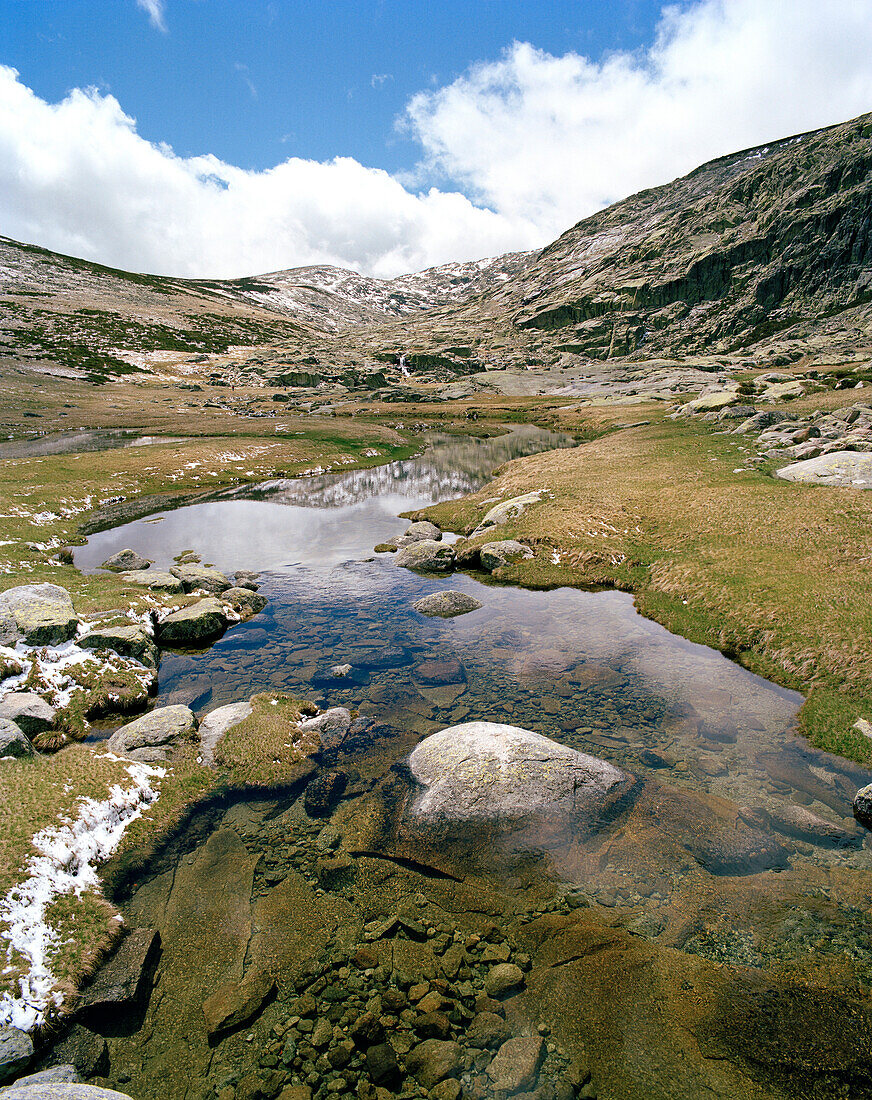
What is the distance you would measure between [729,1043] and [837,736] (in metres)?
10.6

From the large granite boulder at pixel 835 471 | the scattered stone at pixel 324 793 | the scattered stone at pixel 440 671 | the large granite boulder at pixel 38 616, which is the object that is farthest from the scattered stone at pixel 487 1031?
the large granite boulder at pixel 835 471

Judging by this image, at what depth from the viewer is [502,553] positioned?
108ft

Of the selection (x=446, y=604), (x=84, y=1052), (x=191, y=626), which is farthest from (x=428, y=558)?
(x=84, y=1052)

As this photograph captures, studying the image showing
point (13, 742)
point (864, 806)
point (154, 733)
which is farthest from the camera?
point (154, 733)

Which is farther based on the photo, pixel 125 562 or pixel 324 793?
pixel 125 562

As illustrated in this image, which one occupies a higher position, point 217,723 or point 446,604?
point 446,604

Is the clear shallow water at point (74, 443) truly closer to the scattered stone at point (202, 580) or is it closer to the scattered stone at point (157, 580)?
the scattered stone at point (157, 580)

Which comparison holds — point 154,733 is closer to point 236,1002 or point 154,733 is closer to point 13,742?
point 13,742

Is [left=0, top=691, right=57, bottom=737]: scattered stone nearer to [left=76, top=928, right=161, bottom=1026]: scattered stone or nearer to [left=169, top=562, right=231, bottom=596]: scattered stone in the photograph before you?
[left=76, top=928, right=161, bottom=1026]: scattered stone

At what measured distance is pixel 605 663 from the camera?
20.6 metres

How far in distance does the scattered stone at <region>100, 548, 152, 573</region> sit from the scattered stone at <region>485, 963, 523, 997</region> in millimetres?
31556

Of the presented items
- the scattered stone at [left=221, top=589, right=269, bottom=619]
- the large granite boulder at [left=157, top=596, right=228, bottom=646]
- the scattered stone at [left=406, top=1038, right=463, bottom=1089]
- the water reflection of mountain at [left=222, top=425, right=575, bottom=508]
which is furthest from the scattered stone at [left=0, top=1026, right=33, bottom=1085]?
the water reflection of mountain at [left=222, top=425, right=575, bottom=508]

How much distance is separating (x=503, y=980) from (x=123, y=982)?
732 centimetres

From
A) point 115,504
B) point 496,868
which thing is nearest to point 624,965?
point 496,868
